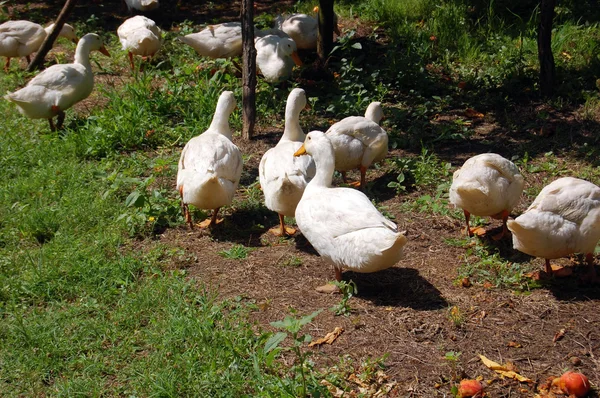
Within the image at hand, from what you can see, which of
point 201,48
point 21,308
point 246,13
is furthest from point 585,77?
point 21,308

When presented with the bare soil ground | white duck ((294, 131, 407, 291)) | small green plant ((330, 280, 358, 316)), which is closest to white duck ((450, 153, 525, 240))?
the bare soil ground

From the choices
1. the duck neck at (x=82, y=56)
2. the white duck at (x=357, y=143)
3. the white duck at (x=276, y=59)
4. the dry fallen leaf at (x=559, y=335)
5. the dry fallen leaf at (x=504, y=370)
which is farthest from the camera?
the white duck at (x=276, y=59)

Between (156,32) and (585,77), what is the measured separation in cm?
598

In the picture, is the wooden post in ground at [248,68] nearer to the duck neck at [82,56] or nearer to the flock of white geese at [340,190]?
the flock of white geese at [340,190]

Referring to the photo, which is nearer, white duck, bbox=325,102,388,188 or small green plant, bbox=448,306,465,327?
small green plant, bbox=448,306,465,327

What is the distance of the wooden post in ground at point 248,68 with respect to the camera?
7.61 m

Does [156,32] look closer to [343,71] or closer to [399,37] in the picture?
[343,71]

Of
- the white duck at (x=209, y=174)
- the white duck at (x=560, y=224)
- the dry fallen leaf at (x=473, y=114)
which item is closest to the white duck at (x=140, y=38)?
the white duck at (x=209, y=174)

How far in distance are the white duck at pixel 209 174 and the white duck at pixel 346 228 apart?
842 millimetres

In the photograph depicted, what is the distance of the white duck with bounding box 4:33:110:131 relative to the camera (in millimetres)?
8008

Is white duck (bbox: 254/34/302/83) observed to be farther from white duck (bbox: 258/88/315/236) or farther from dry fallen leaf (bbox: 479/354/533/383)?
dry fallen leaf (bbox: 479/354/533/383)

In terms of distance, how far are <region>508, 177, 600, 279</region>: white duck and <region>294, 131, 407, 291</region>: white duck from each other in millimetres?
880

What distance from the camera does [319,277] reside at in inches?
209

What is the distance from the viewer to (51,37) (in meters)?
9.66
